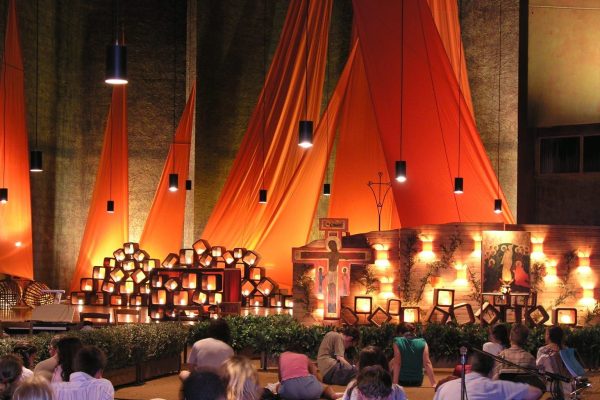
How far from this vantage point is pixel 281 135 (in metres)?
20.7

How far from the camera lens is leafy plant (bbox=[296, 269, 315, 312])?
651 inches

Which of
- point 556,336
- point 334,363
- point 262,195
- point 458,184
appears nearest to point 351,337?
point 334,363

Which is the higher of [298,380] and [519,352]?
[519,352]

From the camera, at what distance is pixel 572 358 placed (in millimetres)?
7555

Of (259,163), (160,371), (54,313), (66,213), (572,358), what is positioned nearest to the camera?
(572,358)

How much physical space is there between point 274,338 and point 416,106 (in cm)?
541

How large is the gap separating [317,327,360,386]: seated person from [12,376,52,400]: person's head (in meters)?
6.54

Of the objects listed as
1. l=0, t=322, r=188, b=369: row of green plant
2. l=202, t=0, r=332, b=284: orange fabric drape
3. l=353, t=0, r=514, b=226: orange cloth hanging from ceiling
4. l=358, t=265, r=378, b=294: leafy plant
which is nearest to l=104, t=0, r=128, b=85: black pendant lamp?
l=0, t=322, r=188, b=369: row of green plant

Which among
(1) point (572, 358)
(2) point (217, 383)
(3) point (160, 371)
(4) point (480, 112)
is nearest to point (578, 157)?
(4) point (480, 112)

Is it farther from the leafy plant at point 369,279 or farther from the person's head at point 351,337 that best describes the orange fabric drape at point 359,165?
the person's head at point 351,337

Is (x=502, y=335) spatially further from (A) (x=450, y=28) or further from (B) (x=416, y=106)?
(A) (x=450, y=28)

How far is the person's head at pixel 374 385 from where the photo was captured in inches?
182

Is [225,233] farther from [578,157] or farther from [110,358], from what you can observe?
[110,358]

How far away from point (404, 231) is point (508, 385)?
10.7m
